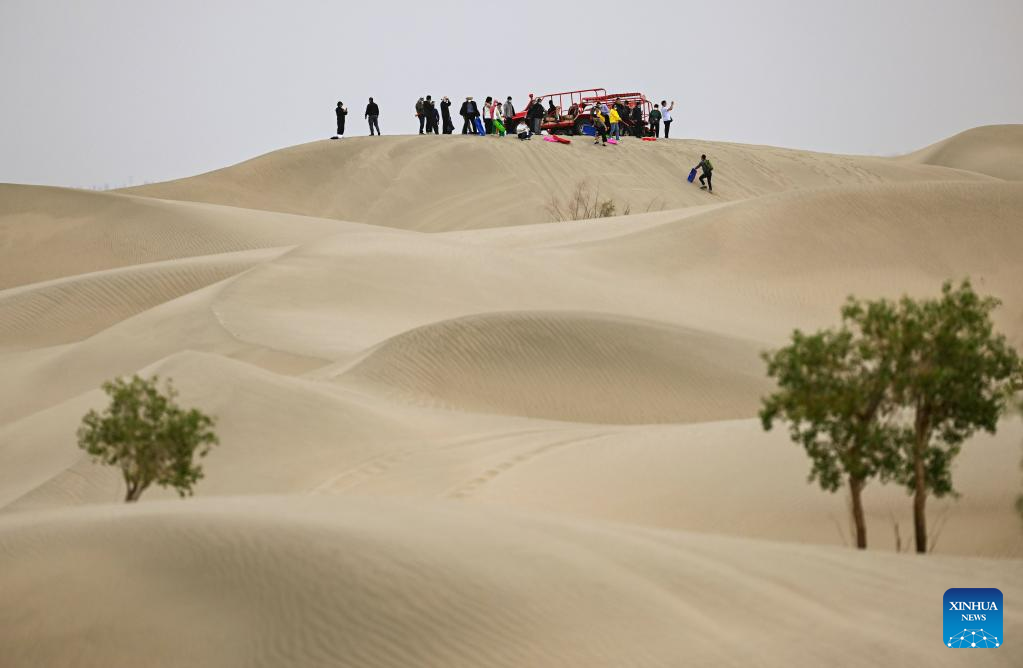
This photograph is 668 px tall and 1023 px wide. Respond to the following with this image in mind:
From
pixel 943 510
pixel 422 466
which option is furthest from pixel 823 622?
pixel 422 466

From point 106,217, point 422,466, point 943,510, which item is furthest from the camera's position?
point 106,217

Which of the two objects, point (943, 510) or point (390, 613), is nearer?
point (390, 613)

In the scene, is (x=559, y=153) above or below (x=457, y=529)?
above

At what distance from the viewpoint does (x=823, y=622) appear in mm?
8328

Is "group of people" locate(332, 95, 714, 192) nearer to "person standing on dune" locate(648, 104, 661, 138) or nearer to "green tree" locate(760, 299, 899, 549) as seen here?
"person standing on dune" locate(648, 104, 661, 138)

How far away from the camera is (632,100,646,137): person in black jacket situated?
5059 centimetres

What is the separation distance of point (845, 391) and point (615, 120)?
3951cm

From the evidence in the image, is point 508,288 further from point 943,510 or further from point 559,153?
point 559,153

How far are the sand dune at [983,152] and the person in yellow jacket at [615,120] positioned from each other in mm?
20929

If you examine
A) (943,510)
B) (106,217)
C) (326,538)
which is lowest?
(943,510)

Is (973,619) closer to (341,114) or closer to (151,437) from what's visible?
(151,437)


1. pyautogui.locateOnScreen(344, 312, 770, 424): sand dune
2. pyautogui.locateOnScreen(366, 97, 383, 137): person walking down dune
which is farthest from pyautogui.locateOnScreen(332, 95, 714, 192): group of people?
pyautogui.locateOnScreen(344, 312, 770, 424): sand dune

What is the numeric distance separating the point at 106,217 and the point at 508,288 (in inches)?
715

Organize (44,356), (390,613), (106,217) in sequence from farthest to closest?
(106,217), (44,356), (390,613)
